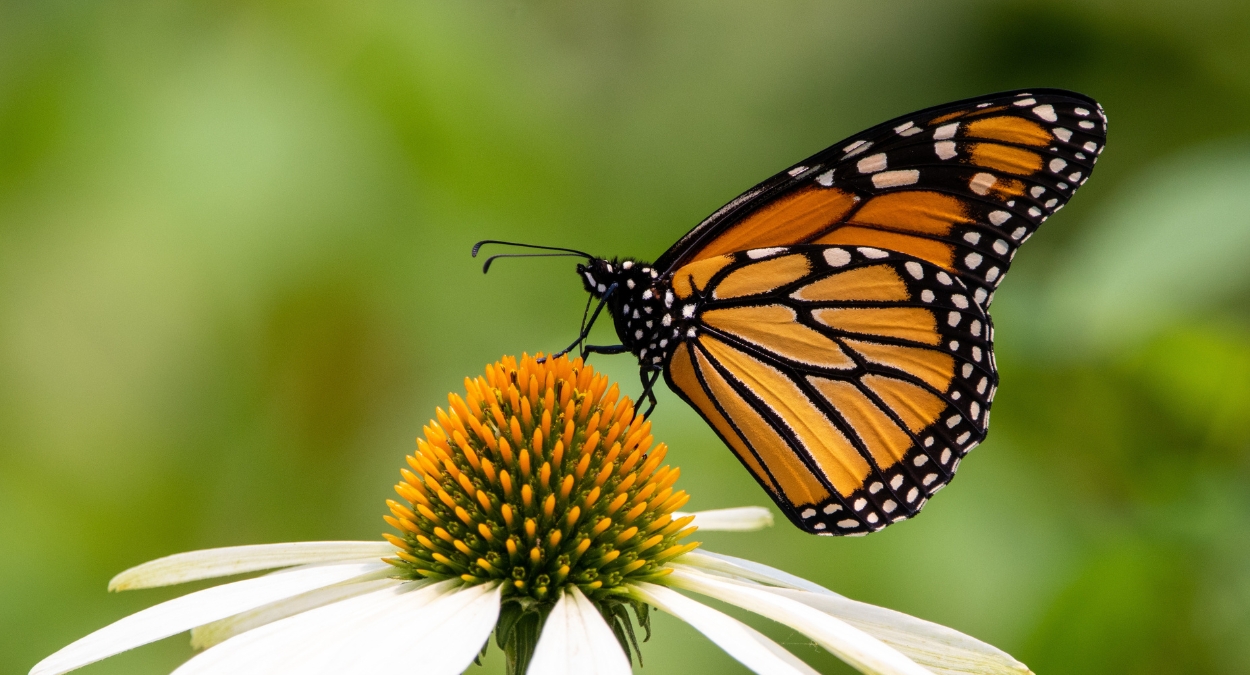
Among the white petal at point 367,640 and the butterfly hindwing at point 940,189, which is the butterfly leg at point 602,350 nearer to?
the butterfly hindwing at point 940,189

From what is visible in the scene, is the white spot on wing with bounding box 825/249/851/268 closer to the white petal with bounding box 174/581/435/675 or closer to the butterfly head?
the butterfly head

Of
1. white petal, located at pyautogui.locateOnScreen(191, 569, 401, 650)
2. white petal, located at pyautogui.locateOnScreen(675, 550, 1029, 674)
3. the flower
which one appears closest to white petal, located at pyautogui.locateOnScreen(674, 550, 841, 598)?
the flower

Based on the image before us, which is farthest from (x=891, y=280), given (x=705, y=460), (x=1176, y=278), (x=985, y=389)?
(x=705, y=460)

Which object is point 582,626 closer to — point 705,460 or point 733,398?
point 733,398

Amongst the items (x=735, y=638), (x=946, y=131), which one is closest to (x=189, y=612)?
(x=735, y=638)

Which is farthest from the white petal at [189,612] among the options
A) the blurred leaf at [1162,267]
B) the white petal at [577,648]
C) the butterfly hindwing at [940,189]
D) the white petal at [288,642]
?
the blurred leaf at [1162,267]
